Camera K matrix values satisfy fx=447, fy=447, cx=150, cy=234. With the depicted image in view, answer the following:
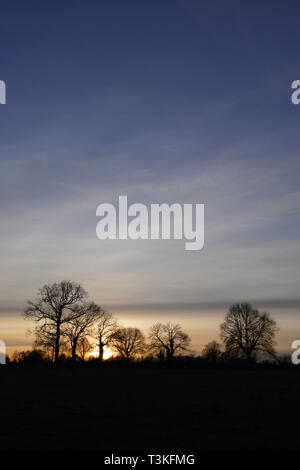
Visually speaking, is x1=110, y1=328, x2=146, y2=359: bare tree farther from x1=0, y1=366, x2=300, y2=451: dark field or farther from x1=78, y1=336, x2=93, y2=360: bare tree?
x1=0, y1=366, x2=300, y2=451: dark field

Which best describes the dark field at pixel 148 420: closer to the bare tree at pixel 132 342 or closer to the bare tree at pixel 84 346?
the bare tree at pixel 84 346

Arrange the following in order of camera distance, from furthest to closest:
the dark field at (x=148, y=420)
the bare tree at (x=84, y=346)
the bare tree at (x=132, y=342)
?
the bare tree at (x=132, y=342) < the bare tree at (x=84, y=346) < the dark field at (x=148, y=420)

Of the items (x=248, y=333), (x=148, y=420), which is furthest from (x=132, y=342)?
(x=148, y=420)

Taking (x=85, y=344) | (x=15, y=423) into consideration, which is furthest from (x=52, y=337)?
(x=15, y=423)

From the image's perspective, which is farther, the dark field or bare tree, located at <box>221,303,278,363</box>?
bare tree, located at <box>221,303,278,363</box>

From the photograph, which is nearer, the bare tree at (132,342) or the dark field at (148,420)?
the dark field at (148,420)

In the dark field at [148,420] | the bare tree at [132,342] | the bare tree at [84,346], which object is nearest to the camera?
the dark field at [148,420]

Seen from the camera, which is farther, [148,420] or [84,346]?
[84,346]

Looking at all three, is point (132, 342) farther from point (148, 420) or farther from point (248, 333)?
point (148, 420)

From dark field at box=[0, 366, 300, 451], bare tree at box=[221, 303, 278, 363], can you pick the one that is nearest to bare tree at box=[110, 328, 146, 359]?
bare tree at box=[221, 303, 278, 363]


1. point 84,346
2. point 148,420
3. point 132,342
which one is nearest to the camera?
point 148,420

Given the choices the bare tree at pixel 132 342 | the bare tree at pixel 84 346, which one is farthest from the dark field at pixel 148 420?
the bare tree at pixel 132 342
